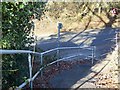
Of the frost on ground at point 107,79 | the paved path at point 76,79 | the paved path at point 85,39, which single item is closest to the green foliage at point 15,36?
the paved path at point 76,79

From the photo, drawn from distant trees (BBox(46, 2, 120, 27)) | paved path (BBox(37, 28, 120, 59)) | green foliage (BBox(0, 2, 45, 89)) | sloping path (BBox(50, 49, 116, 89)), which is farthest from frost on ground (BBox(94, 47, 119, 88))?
distant trees (BBox(46, 2, 120, 27))

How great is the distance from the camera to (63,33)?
23.8 metres

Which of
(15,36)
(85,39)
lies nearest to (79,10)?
(85,39)

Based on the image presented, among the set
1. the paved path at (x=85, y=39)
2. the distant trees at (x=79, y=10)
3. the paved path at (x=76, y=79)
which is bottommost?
the paved path at (x=85, y=39)

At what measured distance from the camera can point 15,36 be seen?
21.4ft

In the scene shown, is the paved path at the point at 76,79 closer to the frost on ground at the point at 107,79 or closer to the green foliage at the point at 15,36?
the frost on ground at the point at 107,79

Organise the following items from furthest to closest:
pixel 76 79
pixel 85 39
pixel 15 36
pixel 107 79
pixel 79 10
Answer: pixel 79 10
pixel 85 39
pixel 107 79
pixel 76 79
pixel 15 36

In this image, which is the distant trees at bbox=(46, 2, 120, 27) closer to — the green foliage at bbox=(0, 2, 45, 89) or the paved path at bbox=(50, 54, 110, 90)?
the paved path at bbox=(50, 54, 110, 90)

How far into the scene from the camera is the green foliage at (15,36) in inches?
230

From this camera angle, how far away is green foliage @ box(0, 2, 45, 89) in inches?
230

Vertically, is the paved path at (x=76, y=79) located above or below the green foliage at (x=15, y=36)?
below

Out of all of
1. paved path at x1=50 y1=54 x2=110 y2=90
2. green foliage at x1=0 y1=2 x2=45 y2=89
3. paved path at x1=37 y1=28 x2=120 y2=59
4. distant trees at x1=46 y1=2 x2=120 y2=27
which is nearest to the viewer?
green foliage at x1=0 y1=2 x2=45 y2=89

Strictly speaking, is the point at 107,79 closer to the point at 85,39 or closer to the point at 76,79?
the point at 76,79

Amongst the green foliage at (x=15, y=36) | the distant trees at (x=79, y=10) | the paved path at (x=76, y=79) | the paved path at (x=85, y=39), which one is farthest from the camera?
the distant trees at (x=79, y=10)
